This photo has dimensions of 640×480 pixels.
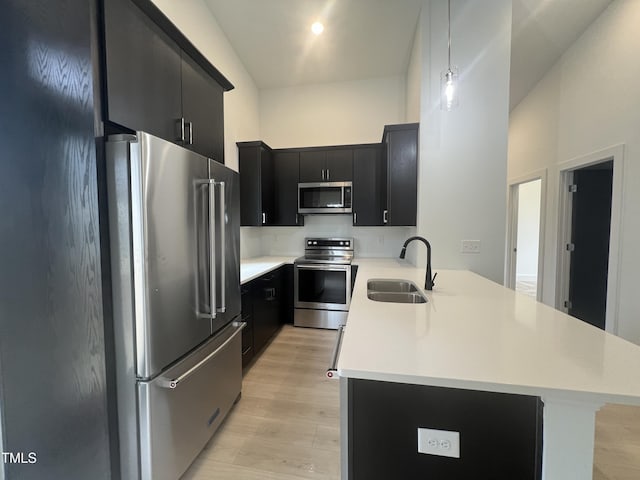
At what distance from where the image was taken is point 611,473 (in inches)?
54.8

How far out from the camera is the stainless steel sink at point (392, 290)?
1.83 metres

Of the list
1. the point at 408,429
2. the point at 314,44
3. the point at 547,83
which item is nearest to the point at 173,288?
the point at 408,429

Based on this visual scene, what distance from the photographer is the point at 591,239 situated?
10.7 feet

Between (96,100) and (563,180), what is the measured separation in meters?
4.57

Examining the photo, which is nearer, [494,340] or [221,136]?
[494,340]

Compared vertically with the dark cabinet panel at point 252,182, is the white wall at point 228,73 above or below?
above

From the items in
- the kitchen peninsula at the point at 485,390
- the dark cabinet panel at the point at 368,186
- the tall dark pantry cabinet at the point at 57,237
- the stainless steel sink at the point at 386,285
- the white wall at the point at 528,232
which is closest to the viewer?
the kitchen peninsula at the point at 485,390

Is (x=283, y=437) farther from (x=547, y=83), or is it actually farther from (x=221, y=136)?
(x=547, y=83)

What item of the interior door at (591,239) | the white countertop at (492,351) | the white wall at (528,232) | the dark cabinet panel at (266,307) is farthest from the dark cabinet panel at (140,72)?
the white wall at (528,232)

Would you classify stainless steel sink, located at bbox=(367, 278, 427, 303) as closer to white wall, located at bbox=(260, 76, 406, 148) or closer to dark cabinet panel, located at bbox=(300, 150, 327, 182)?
dark cabinet panel, located at bbox=(300, 150, 327, 182)

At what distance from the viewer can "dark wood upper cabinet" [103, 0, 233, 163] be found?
1101 mm

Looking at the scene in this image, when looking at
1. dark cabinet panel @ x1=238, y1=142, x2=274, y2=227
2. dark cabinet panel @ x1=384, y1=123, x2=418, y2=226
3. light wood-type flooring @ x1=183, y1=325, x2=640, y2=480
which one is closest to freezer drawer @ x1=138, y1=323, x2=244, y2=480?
light wood-type flooring @ x1=183, y1=325, x2=640, y2=480

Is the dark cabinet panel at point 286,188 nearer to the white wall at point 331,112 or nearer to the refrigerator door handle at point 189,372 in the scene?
the white wall at point 331,112

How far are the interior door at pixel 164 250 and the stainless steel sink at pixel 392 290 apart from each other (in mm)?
1134
